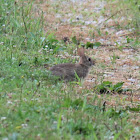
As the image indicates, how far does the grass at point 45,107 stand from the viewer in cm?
393

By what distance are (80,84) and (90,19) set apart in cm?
626

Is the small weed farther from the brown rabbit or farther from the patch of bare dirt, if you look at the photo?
the brown rabbit

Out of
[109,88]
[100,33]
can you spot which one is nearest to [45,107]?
[109,88]

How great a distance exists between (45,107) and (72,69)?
7.95 ft

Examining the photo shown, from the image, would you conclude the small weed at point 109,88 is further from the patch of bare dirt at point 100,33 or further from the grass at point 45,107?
the patch of bare dirt at point 100,33

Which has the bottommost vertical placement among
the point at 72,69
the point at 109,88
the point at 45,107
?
the point at 109,88

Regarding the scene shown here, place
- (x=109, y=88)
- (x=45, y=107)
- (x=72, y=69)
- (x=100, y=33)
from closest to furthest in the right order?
(x=45, y=107)
(x=109, y=88)
(x=72, y=69)
(x=100, y=33)

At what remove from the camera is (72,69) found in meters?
7.00

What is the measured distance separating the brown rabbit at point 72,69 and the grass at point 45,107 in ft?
0.74

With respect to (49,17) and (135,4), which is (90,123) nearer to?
(49,17)

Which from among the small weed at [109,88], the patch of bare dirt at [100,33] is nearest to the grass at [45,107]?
the small weed at [109,88]

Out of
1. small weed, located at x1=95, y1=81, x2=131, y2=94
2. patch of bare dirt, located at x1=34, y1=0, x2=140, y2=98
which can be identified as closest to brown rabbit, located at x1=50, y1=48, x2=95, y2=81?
patch of bare dirt, located at x1=34, y1=0, x2=140, y2=98

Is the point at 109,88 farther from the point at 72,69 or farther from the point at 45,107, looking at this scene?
the point at 45,107

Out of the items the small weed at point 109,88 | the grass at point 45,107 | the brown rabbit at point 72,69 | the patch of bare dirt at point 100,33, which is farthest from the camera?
the patch of bare dirt at point 100,33
